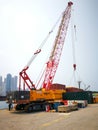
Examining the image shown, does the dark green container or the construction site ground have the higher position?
the dark green container

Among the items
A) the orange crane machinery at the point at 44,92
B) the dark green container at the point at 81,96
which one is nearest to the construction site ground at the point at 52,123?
the orange crane machinery at the point at 44,92

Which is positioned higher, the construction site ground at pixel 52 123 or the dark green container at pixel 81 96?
the dark green container at pixel 81 96

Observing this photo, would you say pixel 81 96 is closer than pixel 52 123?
No

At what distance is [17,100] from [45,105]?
205 inches

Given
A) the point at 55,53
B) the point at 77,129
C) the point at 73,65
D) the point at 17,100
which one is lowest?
the point at 77,129

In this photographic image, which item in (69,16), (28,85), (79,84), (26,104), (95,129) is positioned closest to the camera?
(95,129)

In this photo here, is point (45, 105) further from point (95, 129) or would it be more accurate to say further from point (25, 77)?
point (95, 129)

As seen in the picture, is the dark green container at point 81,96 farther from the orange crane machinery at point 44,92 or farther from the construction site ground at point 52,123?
the construction site ground at point 52,123

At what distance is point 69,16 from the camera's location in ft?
146

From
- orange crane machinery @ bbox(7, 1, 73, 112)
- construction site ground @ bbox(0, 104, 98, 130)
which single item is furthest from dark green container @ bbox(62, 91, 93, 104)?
construction site ground @ bbox(0, 104, 98, 130)

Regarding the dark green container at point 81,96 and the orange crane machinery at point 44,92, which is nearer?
the orange crane machinery at point 44,92

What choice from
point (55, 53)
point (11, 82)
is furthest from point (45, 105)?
point (11, 82)

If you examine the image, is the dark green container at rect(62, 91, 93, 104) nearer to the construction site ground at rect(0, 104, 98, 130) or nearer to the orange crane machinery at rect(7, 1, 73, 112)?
the orange crane machinery at rect(7, 1, 73, 112)

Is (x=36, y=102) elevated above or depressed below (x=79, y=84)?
below
